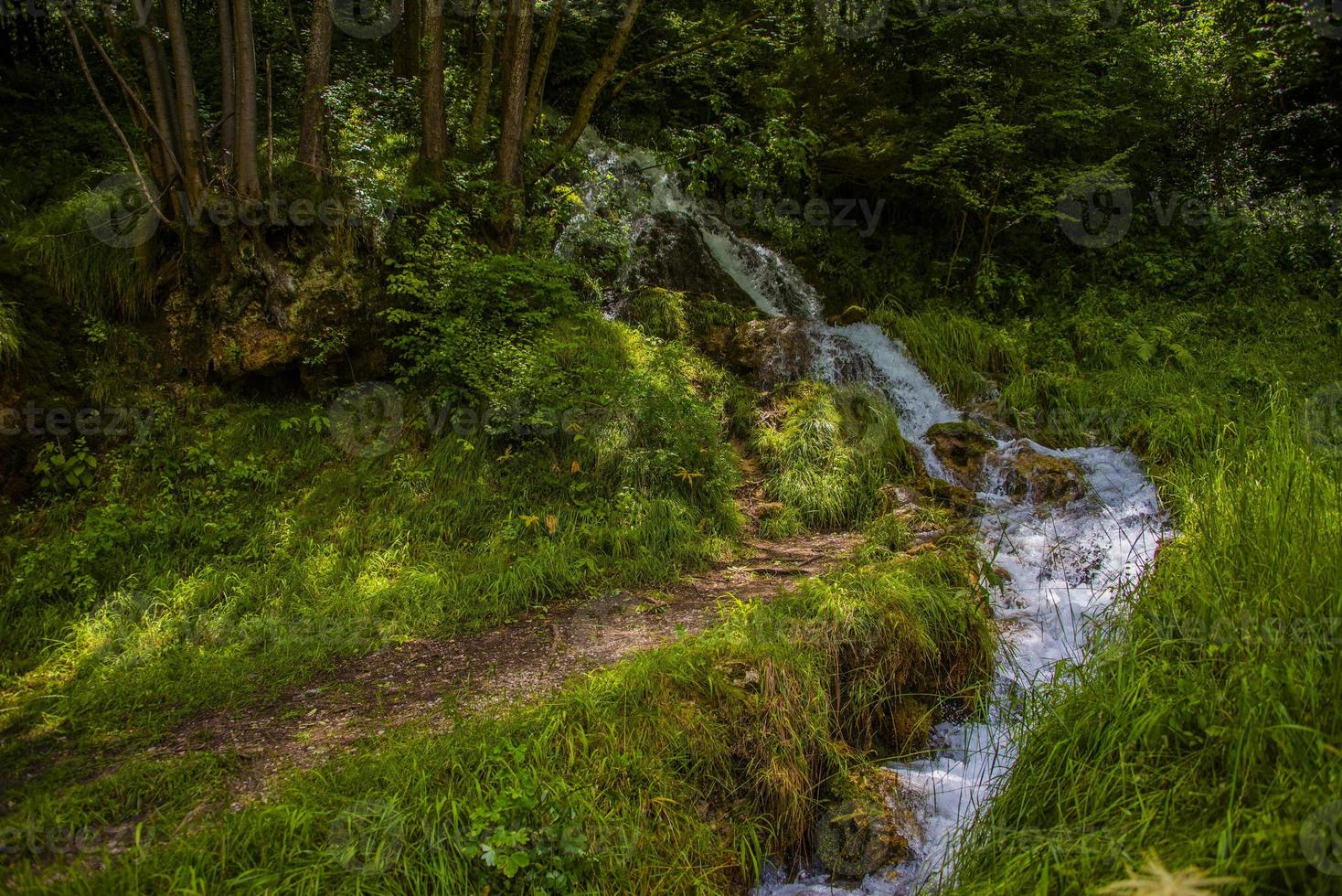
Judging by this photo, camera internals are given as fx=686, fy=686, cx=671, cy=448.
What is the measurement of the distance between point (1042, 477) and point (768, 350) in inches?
126

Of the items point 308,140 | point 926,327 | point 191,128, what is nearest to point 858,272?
point 926,327

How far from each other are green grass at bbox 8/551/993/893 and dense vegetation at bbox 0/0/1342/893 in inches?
0.8

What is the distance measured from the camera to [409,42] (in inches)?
300

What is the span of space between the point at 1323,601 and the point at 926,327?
719 cm

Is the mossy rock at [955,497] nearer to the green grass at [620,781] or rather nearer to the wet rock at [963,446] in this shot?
A: the wet rock at [963,446]

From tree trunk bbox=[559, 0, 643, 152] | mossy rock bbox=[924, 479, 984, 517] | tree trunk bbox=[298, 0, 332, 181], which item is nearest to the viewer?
tree trunk bbox=[298, 0, 332, 181]

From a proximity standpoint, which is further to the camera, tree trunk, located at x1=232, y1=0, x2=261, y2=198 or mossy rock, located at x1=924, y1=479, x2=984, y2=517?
mossy rock, located at x1=924, y1=479, x2=984, y2=517

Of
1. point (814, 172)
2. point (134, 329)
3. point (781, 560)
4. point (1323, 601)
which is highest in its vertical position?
point (814, 172)

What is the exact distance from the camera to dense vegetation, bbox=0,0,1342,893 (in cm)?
237

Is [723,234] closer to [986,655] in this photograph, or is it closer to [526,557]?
[526,557]

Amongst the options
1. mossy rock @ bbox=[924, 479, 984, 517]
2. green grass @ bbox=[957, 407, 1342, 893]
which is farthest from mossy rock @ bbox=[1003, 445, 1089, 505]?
green grass @ bbox=[957, 407, 1342, 893]

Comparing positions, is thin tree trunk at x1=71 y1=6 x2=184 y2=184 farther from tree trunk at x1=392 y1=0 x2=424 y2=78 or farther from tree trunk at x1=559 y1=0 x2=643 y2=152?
tree trunk at x1=559 y1=0 x2=643 y2=152

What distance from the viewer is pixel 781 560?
5.50 m

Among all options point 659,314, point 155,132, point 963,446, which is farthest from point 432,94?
point 963,446
